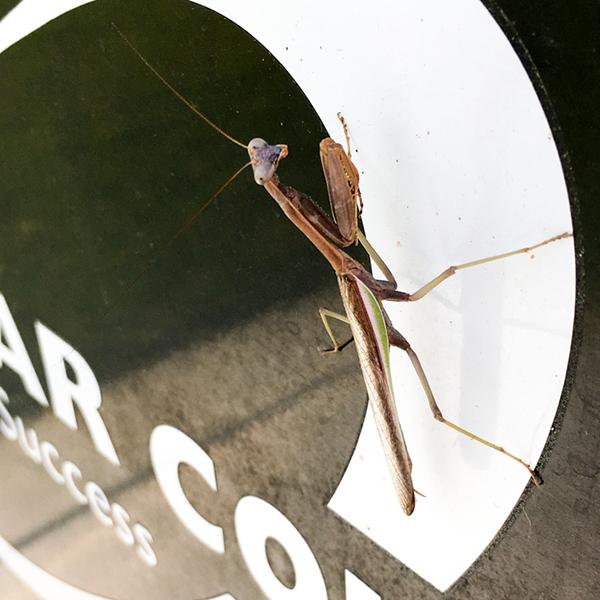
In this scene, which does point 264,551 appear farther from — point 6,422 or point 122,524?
point 6,422

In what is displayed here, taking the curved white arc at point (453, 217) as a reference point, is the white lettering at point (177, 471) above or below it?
below

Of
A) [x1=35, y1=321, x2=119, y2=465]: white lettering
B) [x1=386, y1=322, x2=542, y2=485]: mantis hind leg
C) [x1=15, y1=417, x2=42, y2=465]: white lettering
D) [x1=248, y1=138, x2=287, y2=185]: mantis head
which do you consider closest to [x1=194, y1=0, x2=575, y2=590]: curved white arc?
[x1=386, y1=322, x2=542, y2=485]: mantis hind leg

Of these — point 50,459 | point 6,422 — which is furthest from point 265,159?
point 6,422

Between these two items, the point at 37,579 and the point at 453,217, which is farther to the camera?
the point at 37,579

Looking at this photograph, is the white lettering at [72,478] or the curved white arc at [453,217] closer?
the curved white arc at [453,217]

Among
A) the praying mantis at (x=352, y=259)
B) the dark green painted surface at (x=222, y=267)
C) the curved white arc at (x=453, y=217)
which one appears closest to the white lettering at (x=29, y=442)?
the dark green painted surface at (x=222, y=267)

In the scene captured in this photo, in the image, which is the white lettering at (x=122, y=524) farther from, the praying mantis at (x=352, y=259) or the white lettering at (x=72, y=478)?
the praying mantis at (x=352, y=259)

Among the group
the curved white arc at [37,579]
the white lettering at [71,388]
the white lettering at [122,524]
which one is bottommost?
the curved white arc at [37,579]

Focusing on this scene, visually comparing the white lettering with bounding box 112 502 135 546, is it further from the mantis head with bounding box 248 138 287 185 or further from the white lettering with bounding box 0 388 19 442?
the mantis head with bounding box 248 138 287 185
